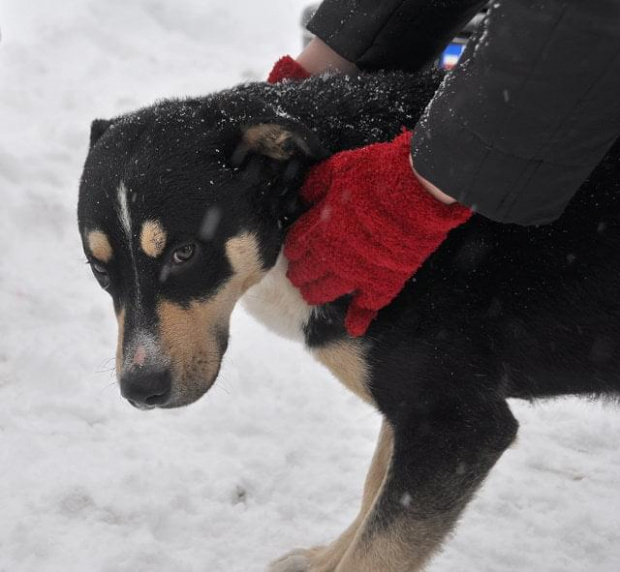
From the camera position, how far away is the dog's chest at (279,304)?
307cm

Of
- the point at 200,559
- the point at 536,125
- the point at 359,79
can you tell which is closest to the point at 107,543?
the point at 200,559

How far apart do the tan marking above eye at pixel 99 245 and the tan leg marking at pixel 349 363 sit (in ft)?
2.97

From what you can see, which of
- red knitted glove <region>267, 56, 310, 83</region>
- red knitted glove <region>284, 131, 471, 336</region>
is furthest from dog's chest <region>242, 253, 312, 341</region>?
red knitted glove <region>267, 56, 310, 83</region>

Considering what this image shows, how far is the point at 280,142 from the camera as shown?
278 cm

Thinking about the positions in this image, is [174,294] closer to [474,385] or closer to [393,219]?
[393,219]

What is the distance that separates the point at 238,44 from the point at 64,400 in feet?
19.3

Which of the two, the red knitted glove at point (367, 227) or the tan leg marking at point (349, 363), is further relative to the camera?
the tan leg marking at point (349, 363)

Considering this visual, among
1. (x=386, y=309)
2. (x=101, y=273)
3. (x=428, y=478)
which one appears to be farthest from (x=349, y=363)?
(x=101, y=273)

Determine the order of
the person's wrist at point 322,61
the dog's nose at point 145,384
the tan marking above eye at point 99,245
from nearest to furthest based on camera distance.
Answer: the dog's nose at point 145,384, the tan marking above eye at point 99,245, the person's wrist at point 322,61

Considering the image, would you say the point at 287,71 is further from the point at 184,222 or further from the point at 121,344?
the point at 121,344

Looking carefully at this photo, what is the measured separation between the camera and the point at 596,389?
9.86 feet

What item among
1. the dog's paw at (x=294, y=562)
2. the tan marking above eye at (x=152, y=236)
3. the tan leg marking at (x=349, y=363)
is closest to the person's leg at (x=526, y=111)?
the tan leg marking at (x=349, y=363)

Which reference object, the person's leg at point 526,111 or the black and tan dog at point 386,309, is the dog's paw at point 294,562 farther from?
the person's leg at point 526,111

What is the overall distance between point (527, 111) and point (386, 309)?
2.99 ft
